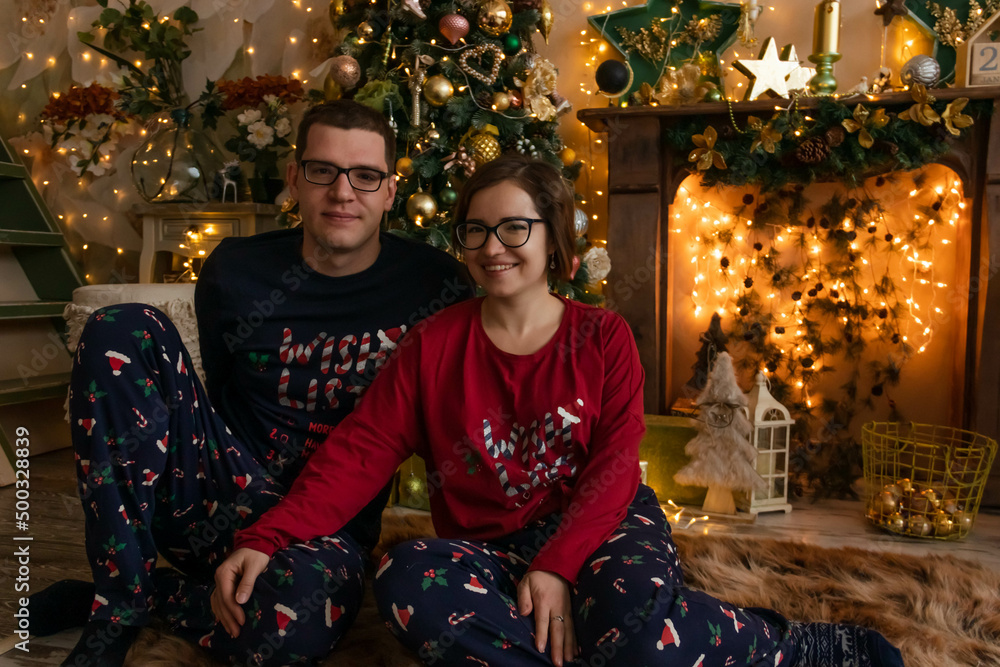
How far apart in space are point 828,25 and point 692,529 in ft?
5.14

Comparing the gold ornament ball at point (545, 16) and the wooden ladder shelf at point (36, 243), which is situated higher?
the gold ornament ball at point (545, 16)

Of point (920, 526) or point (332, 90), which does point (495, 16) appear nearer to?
point (332, 90)

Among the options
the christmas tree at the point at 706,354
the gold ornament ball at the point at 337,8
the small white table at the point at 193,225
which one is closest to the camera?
the gold ornament ball at the point at 337,8

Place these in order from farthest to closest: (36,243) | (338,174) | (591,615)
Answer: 1. (36,243)
2. (338,174)
3. (591,615)

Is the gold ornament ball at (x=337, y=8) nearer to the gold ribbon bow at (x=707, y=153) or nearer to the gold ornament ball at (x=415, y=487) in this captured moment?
the gold ribbon bow at (x=707, y=153)

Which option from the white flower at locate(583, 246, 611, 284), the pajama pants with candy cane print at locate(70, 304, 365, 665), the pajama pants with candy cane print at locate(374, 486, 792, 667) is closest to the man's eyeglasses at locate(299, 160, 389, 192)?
the pajama pants with candy cane print at locate(70, 304, 365, 665)

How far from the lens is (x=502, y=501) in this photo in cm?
123

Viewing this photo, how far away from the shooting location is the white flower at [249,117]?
2.80 metres

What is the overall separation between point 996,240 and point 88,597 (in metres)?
2.47

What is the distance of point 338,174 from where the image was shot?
134 centimetres

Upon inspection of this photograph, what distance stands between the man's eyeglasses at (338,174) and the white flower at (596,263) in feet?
3.31

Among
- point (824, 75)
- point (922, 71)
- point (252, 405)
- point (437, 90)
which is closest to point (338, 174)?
point (252, 405)

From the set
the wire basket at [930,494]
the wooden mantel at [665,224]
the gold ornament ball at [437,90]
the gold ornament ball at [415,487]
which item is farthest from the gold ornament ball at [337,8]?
the wire basket at [930,494]

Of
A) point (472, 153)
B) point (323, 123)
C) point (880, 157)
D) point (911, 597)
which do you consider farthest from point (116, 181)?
point (911, 597)
